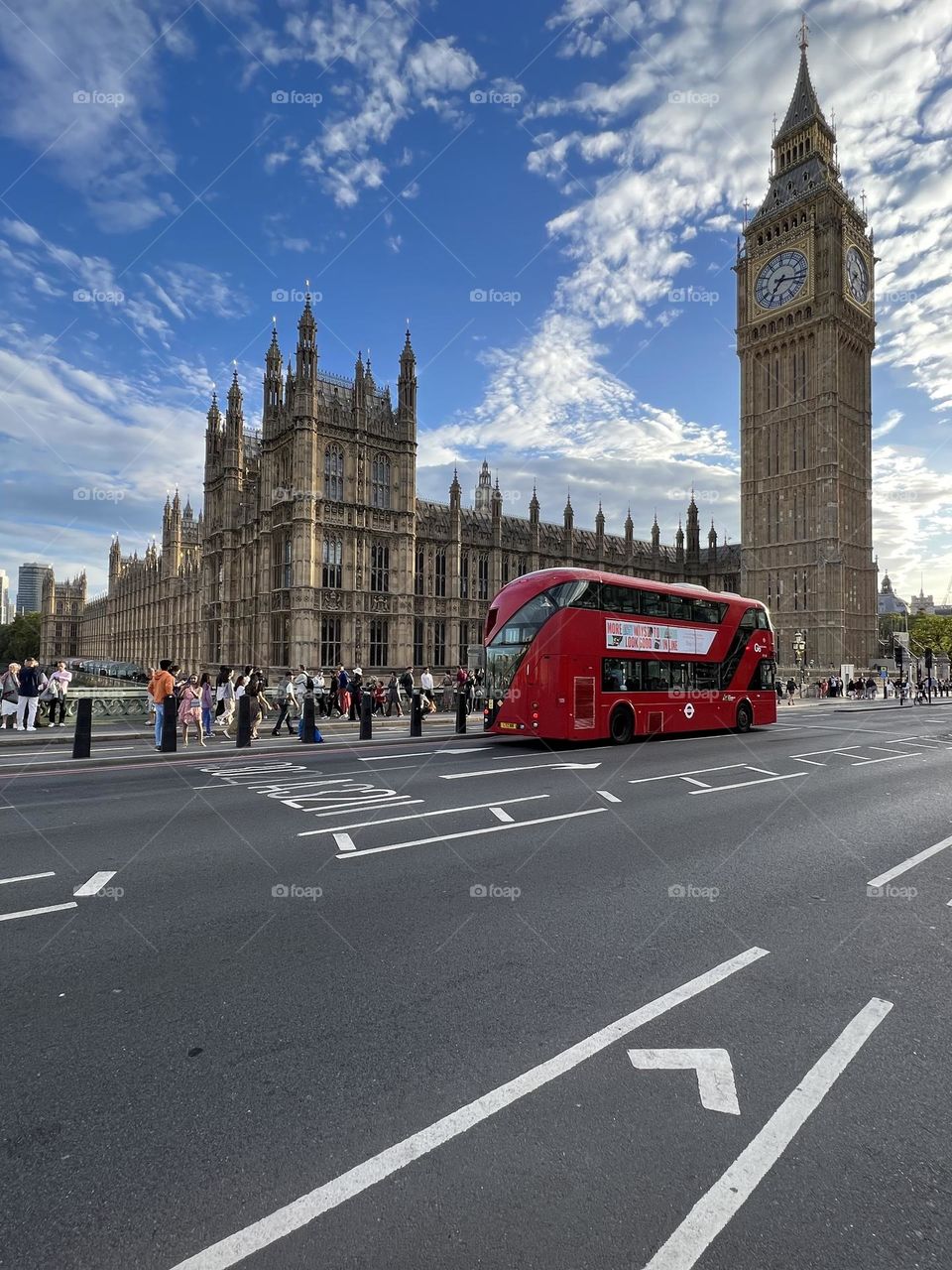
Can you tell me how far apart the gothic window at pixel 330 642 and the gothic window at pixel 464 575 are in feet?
35.9

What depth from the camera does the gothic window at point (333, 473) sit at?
4056cm

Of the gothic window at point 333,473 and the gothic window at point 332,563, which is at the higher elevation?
the gothic window at point 333,473

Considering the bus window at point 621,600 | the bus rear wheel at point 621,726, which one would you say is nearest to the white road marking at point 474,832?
the bus rear wheel at point 621,726

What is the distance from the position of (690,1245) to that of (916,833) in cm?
739

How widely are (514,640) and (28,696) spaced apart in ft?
43.7

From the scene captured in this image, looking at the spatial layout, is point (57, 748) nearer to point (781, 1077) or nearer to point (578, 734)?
point (578, 734)

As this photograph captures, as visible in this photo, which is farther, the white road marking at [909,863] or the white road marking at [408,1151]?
the white road marking at [909,863]

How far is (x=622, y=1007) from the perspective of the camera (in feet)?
12.3

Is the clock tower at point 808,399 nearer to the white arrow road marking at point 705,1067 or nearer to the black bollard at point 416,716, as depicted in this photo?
the black bollard at point 416,716

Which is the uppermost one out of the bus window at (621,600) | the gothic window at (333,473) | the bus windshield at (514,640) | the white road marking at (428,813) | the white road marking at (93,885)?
the gothic window at (333,473)

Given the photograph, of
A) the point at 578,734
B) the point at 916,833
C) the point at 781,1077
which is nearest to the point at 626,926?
the point at 781,1077

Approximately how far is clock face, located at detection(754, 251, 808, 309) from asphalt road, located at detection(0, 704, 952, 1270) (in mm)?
74536

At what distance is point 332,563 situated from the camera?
40594 millimetres

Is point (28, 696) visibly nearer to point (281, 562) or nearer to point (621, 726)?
point (621, 726)
